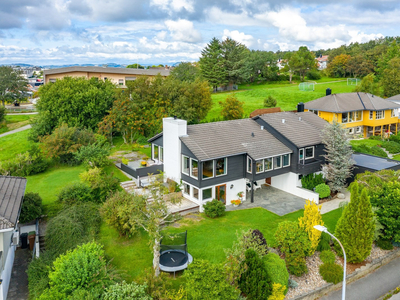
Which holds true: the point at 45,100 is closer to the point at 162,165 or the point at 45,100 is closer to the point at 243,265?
the point at 162,165

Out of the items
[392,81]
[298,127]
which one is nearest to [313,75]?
[392,81]

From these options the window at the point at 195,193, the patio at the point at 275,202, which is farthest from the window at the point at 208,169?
the patio at the point at 275,202

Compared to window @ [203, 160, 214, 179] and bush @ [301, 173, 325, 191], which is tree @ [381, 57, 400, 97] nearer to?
bush @ [301, 173, 325, 191]

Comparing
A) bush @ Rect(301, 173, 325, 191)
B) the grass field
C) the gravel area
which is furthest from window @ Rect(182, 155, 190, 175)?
the grass field

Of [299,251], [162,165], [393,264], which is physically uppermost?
[162,165]

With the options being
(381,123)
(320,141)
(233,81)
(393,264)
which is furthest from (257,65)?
(393,264)

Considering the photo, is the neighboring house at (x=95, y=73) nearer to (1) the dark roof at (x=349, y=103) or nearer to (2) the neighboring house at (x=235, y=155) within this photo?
(1) the dark roof at (x=349, y=103)

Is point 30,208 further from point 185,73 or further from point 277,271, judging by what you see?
point 185,73
